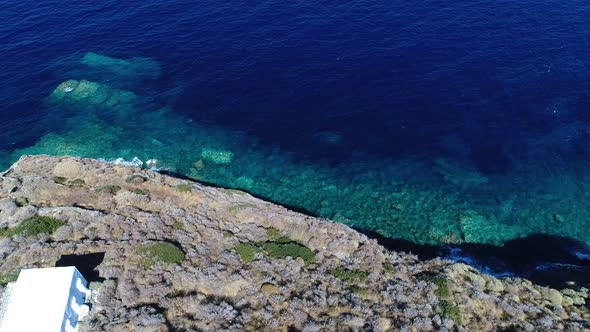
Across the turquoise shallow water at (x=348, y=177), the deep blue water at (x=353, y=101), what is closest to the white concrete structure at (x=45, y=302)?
the turquoise shallow water at (x=348, y=177)

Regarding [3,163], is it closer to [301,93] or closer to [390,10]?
[301,93]

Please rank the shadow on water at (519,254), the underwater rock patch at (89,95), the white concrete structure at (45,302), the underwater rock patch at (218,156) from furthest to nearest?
the underwater rock patch at (89,95) < the underwater rock patch at (218,156) < the shadow on water at (519,254) < the white concrete structure at (45,302)

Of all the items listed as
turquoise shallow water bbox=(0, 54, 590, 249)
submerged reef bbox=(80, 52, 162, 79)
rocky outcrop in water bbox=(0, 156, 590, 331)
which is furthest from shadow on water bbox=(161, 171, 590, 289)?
submerged reef bbox=(80, 52, 162, 79)

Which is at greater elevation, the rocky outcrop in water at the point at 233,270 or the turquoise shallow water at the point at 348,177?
the rocky outcrop in water at the point at 233,270

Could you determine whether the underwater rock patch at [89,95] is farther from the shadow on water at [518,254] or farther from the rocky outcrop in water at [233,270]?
the shadow on water at [518,254]

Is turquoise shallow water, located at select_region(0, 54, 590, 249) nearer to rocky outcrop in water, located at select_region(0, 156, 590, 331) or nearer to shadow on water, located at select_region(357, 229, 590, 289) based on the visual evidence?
shadow on water, located at select_region(357, 229, 590, 289)
